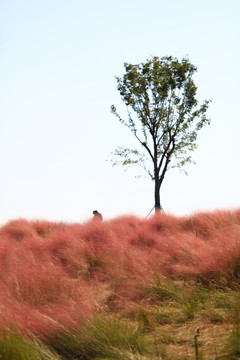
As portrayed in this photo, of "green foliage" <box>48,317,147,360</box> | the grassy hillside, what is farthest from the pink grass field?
"green foliage" <box>48,317,147,360</box>

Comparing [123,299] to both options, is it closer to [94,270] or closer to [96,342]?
[96,342]

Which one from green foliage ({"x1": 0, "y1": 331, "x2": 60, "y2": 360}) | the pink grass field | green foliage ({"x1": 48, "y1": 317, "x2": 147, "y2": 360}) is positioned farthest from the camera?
the pink grass field

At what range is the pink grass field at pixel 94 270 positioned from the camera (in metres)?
5.07

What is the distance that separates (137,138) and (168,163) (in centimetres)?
260

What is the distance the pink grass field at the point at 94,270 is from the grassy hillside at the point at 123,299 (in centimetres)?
2

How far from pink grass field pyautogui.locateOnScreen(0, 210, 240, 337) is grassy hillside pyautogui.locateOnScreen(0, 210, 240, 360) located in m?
0.02

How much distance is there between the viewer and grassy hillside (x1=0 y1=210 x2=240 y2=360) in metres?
4.51

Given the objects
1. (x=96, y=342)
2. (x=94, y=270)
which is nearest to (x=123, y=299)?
(x=96, y=342)

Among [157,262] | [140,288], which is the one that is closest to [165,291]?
[140,288]

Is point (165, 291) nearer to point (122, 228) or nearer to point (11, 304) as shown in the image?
point (11, 304)

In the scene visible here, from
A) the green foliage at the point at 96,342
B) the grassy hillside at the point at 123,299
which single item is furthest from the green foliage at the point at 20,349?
the green foliage at the point at 96,342

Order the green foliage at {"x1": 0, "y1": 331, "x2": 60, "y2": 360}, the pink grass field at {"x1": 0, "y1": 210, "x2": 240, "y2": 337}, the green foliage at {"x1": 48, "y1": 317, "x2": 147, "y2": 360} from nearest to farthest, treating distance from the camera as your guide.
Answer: the green foliage at {"x1": 0, "y1": 331, "x2": 60, "y2": 360} < the green foliage at {"x1": 48, "y1": 317, "x2": 147, "y2": 360} < the pink grass field at {"x1": 0, "y1": 210, "x2": 240, "y2": 337}

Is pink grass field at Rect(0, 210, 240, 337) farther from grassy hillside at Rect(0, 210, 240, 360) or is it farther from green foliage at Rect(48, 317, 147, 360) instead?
green foliage at Rect(48, 317, 147, 360)

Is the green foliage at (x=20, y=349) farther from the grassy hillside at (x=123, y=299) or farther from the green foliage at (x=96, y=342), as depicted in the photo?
the green foliage at (x=96, y=342)
